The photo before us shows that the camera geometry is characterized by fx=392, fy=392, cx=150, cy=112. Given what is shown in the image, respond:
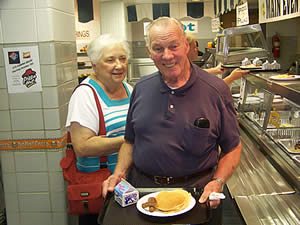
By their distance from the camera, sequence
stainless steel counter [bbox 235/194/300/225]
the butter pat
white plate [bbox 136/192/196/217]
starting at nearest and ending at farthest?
white plate [bbox 136/192/196/217] < the butter pat < stainless steel counter [bbox 235/194/300/225]

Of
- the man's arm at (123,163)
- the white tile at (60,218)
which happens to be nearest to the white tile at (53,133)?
the white tile at (60,218)

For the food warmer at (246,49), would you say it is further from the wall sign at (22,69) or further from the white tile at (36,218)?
the white tile at (36,218)

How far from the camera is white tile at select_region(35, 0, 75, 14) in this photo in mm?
2766


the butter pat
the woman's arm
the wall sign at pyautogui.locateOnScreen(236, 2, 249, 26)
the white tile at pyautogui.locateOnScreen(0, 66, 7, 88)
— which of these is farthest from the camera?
the wall sign at pyautogui.locateOnScreen(236, 2, 249, 26)

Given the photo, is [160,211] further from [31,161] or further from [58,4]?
[58,4]

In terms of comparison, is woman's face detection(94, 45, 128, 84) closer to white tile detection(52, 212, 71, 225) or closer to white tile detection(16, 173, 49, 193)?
white tile detection(16, 173, 49, 193)

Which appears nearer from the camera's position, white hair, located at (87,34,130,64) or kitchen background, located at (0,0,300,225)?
white hair, located at (87,34,130,64)

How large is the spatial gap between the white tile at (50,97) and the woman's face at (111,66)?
0.69 metres

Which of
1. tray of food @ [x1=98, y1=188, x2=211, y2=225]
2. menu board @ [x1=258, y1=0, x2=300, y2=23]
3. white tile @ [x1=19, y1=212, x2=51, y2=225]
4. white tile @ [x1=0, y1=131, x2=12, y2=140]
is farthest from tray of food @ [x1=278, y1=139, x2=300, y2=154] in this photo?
white tile @ [x1=0, y1=131, x2=12, y2=140]

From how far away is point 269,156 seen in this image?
2652 mm

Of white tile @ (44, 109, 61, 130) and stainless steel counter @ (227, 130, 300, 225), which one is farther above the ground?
white tile @ (44, 109, 61, 130)

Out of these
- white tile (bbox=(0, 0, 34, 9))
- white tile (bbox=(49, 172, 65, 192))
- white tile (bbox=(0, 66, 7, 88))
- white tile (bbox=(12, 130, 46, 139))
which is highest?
white tile (bbox=(0, 0, 34, 9))

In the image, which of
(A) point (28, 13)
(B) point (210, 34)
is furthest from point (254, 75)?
(B) point (210, 34)

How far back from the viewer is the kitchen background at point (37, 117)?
2.80 meters
